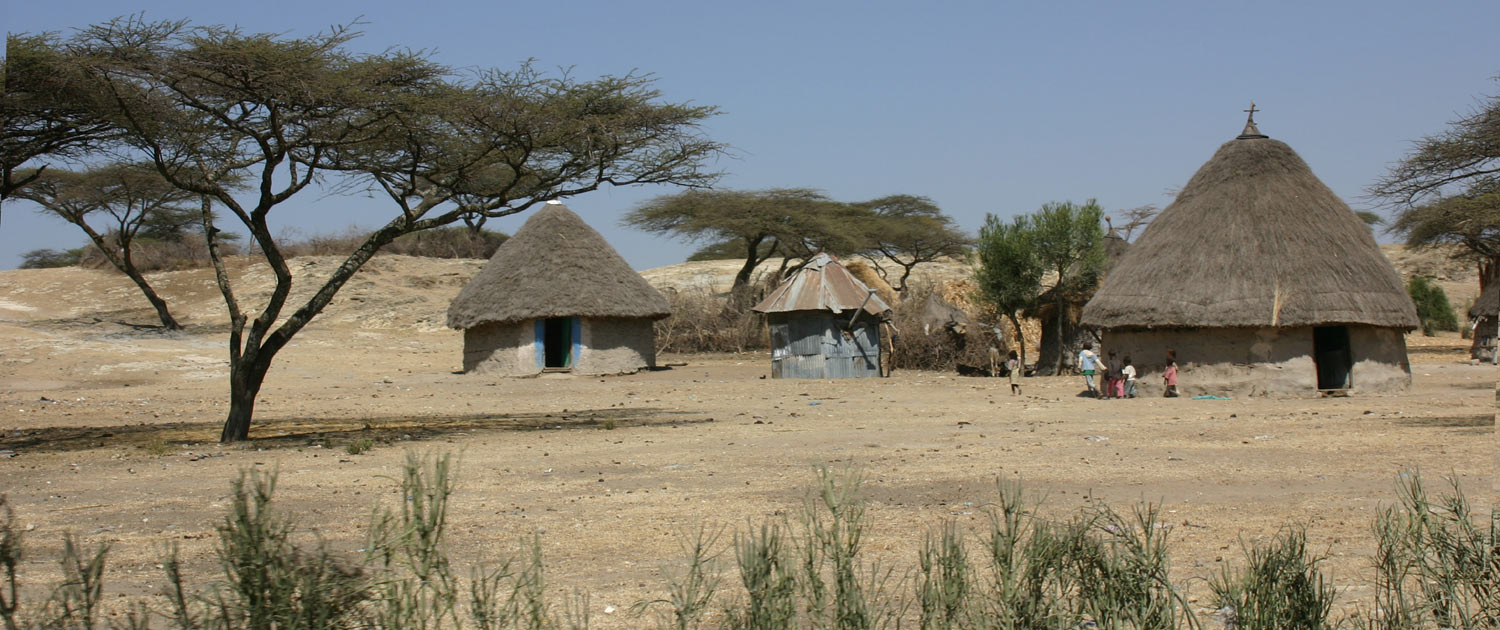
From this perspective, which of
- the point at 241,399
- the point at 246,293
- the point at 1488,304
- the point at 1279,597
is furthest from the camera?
the point at 246,293

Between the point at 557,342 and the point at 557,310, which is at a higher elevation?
the point at 557,310

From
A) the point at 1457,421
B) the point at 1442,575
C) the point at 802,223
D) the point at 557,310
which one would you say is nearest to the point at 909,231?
the point at 802,223

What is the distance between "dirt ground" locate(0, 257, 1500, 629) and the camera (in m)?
6.68

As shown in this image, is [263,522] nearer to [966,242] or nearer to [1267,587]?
[1267,587]

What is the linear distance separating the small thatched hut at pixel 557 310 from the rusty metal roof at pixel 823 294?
2.93 meters

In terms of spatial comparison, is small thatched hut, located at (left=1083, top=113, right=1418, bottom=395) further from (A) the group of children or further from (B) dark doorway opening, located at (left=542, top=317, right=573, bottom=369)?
(B) dark doorway opening, located at (left=542, top=317, right=573, bottom=369)

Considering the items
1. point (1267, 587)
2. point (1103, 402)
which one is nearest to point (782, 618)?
point (1267, 587)

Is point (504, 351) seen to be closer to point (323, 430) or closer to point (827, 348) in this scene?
point (827, 348)

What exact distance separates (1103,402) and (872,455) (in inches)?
283

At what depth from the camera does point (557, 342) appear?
26453 mm

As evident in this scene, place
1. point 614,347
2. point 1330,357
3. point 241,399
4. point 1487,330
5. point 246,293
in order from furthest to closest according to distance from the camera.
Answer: point 246,293 < point 614,347 < point 1487,330 < point 1330,357 < point 241,399

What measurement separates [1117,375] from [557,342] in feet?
42.0

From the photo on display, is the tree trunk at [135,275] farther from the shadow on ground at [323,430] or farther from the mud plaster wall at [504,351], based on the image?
the shadow on ground at [323,430]

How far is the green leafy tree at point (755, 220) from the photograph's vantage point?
3328 cm
